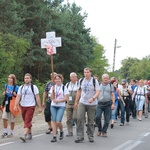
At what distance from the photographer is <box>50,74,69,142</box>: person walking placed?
31.5ft

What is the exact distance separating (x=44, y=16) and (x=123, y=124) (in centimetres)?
1947

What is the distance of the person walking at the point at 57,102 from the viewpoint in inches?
378

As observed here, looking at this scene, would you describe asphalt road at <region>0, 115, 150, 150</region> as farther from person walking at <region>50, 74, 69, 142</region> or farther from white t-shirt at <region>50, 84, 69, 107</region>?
white t-shirt at <region>50, 84, 69, 107</region>

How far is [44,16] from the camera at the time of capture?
31734 millimetres

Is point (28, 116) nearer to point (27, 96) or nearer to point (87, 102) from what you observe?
point (27, 96)

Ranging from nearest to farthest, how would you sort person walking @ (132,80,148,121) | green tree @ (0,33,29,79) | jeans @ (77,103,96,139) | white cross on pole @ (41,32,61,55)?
1. jeans @ (77,103,96,139)
2. white cross on pole @ (41,32,61,55)
3. person walking @ (132,80,148,121)
4. green tree @ (0,33,29,79)

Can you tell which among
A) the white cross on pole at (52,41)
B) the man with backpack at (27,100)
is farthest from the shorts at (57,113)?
the white cross on pole at (52,41)

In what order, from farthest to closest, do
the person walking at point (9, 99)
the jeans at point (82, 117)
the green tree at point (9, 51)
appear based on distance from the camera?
the green tree at point (9, 51) < the person walking at point (9, 99) < the jeans at point (82, 117)

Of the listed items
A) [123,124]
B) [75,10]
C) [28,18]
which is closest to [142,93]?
[123,124]

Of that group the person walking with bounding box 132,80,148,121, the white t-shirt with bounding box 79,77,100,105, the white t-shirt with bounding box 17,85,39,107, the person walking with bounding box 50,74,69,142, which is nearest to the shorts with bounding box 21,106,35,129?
the white t-shirt with bounding box 17,85,39,107

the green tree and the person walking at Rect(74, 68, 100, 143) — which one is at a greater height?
the green tree

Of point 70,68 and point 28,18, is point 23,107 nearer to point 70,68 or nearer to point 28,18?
point 28,18

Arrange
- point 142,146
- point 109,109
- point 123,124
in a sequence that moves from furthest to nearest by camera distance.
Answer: point 123,124 < point 109,109 < point 142,146

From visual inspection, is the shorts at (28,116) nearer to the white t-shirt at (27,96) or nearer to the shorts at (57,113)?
the white t-shirt at (27,96)
